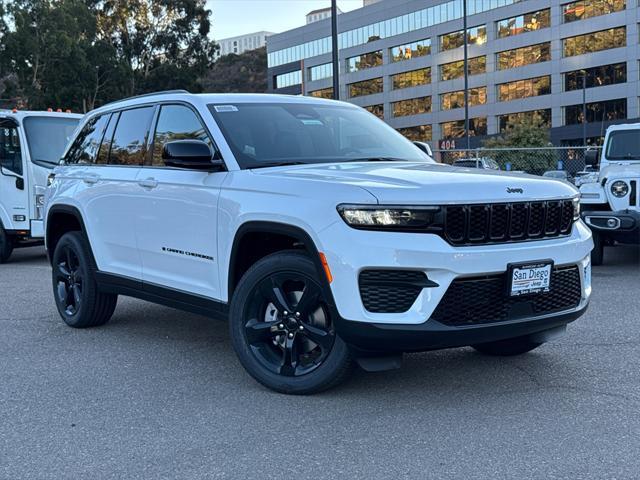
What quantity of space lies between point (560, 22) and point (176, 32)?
31.8 meters

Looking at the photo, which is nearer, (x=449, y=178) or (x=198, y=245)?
(x=449, y=178)

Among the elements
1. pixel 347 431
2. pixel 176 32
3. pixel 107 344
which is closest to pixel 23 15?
pixel 176 32

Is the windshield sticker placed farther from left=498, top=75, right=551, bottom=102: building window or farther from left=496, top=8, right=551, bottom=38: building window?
left=496, top=8, right=551, bottom=38: building window

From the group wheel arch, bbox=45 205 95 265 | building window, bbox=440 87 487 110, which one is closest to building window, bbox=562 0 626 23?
building window, bbox=440 87 487 110

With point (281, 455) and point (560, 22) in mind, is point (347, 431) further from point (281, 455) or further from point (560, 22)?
point (560, 22)

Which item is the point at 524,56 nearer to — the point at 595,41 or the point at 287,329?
the point at 595,41

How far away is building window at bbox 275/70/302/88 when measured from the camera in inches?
3250

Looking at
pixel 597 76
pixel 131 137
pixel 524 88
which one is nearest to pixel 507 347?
pixel 131 137

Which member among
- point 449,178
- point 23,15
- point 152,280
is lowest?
point 152,280

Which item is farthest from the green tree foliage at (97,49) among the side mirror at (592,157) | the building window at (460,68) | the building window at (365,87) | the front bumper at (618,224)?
the front bumper at (618,224)

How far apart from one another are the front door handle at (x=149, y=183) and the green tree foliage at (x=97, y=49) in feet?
122

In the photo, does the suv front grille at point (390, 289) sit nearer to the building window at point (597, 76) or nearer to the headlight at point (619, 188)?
the headlight at point (619, 188)

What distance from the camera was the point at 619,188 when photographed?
9727 mm

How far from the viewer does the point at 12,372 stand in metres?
5.20
